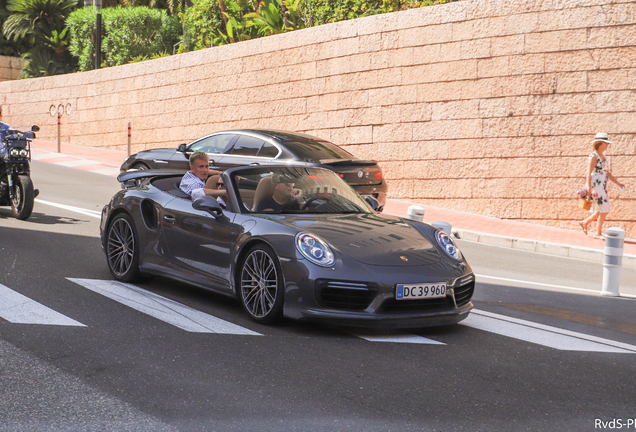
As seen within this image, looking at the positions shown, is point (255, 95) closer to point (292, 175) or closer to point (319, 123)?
point (319, 123)

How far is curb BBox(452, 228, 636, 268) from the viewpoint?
1113cm

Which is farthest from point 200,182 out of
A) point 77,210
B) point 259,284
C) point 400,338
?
point 77,210

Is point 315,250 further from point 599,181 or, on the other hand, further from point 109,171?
point 109,171

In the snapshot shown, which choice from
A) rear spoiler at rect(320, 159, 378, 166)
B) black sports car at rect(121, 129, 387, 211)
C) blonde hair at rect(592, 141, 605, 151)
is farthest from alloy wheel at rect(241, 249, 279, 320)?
blonde hair at rect(592, 141, 605, 151)

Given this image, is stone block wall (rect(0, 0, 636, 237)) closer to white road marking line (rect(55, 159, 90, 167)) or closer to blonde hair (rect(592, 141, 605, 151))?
blonde hair (rect(592, 141, 605, 151))

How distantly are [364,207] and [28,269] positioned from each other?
3.32 m

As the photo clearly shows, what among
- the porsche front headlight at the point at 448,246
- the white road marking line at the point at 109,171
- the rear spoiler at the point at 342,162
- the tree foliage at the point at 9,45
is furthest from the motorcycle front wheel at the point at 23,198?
the tree foliage at the point at 9,45

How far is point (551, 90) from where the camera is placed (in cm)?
1423

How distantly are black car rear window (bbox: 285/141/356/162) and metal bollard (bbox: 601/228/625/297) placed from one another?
5134 millimetres

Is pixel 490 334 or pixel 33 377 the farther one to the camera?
pixel 490 334

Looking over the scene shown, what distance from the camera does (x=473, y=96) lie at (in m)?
15.1

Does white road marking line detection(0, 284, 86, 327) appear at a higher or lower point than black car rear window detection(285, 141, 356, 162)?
lower

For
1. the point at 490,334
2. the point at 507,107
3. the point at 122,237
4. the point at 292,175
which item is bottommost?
the point at 490,334

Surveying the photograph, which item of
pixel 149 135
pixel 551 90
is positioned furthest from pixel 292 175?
pixel 149 135
